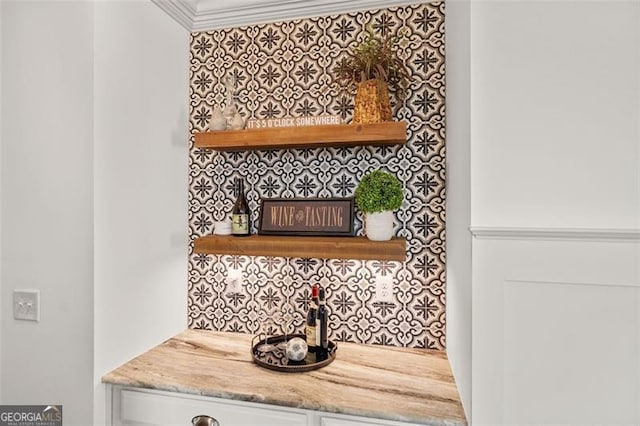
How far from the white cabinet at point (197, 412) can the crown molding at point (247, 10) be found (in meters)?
1.76
